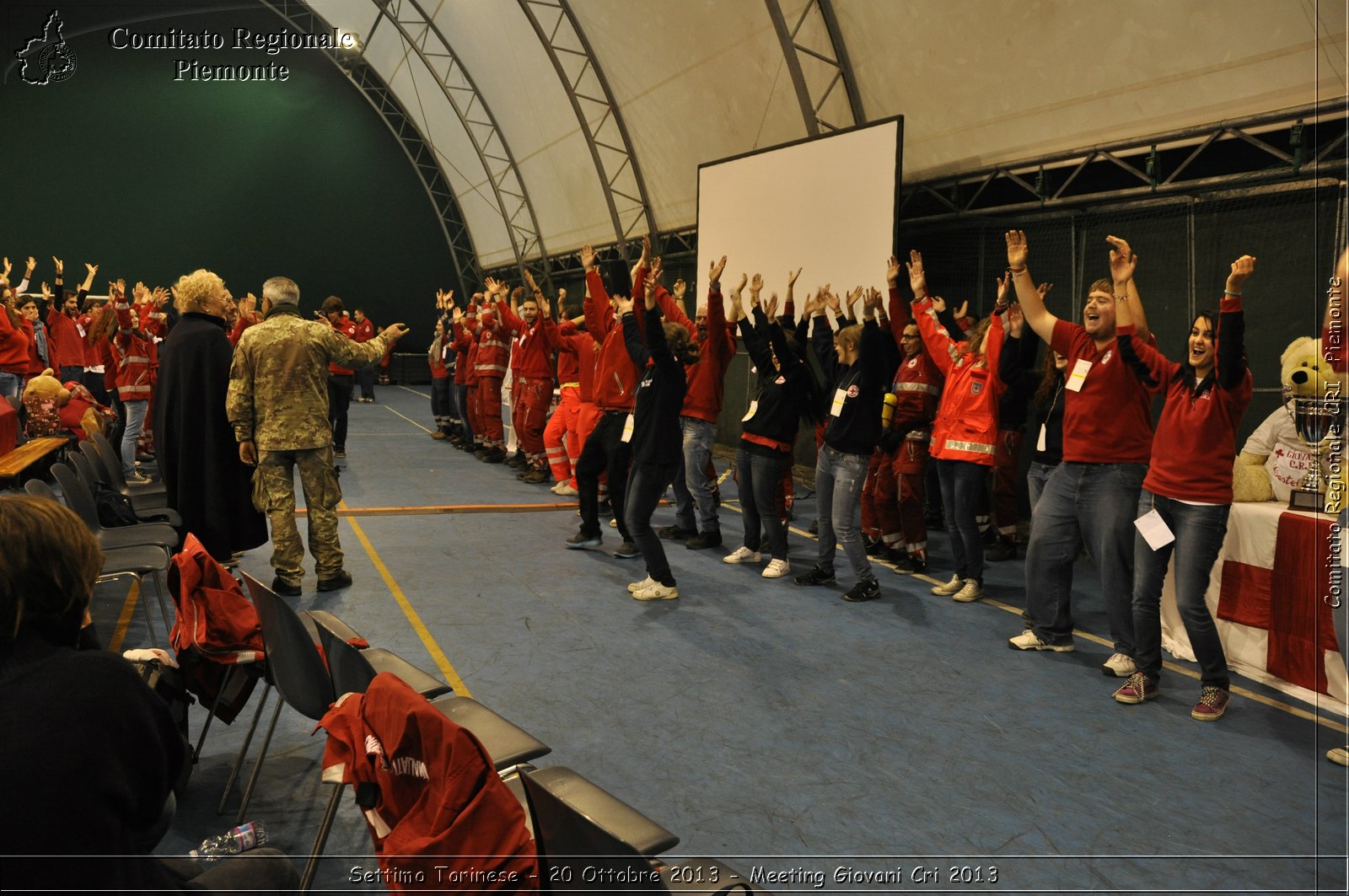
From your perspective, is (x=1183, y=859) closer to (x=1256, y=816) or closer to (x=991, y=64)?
(x=1256, y=816)

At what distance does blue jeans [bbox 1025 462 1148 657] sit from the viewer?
429 cm

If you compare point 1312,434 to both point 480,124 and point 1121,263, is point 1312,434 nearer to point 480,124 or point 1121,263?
point 1121,263

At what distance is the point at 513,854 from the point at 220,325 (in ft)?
14.8

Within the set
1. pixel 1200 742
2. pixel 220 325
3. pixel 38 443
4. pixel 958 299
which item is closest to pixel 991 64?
pixel 958 299

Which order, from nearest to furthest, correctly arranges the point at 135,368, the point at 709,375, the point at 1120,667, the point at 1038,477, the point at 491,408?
the point at 1120,667, the point at 1038,477, the point at 709,375, the point at 135,368, the point at 491,408

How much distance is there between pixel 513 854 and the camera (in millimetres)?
1734

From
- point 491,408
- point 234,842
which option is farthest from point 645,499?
point 491,408

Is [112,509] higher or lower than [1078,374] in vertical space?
lower

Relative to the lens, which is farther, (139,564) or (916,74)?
(916,74)

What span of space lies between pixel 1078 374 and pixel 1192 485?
740 millimetres

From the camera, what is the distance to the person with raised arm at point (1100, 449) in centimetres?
424

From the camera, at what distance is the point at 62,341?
11.2m

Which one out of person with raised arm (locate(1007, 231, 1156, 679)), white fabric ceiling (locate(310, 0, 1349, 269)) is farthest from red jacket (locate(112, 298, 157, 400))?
person with raised arm (locate(1007, 231, 1156, 679))

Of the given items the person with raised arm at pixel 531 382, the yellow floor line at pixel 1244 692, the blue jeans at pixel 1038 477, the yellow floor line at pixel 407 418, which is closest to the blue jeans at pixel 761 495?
the yellow floor line at pixel 1244 692
